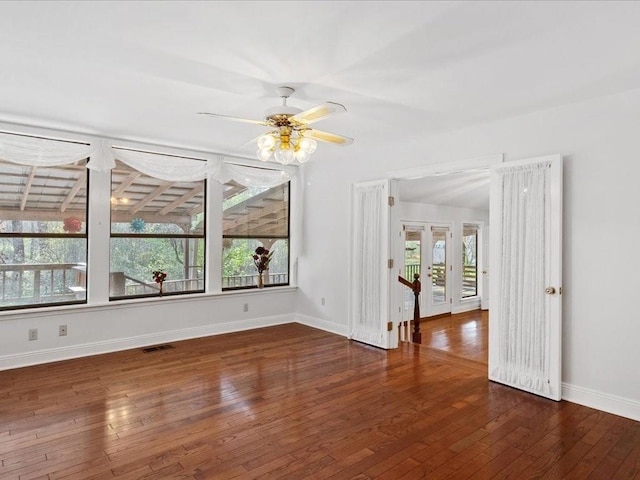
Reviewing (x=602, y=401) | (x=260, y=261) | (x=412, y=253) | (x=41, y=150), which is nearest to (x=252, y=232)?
(x=260, y=261)

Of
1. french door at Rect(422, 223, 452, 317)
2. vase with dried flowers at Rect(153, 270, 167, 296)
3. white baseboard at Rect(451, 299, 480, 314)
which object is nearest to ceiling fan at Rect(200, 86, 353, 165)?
vase with dried flowers at Rect(153, 270, 167, 296)

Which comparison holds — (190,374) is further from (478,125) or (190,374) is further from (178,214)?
(478,125)

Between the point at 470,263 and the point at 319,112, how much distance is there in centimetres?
682

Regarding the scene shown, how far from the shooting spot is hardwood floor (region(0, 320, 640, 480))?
2451mm

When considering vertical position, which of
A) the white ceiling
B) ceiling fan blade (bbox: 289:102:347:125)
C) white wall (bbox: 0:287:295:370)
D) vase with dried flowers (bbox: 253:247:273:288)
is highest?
the white ceiling

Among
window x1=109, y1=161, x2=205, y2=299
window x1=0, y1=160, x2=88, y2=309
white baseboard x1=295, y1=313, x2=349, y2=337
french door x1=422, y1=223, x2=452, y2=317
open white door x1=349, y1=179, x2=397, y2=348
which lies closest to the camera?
window x1=0, y1=160, x2=88, y2=309

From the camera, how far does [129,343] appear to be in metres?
4.95

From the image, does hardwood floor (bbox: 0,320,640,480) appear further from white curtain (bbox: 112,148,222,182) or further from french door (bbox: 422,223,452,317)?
french door (bbox: 422,223,452,317)

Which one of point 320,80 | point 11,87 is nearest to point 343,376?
point 320,80

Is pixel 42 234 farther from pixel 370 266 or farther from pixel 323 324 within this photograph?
pixel 370 266

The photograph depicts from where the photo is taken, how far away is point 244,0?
2.05 m

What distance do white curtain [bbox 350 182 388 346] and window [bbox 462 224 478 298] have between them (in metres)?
3.95

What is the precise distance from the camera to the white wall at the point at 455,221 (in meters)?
7.30

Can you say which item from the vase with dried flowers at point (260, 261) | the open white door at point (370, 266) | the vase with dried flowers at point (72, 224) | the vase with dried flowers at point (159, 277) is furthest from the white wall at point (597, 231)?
the vase with dried flowers at point (72, 224)
